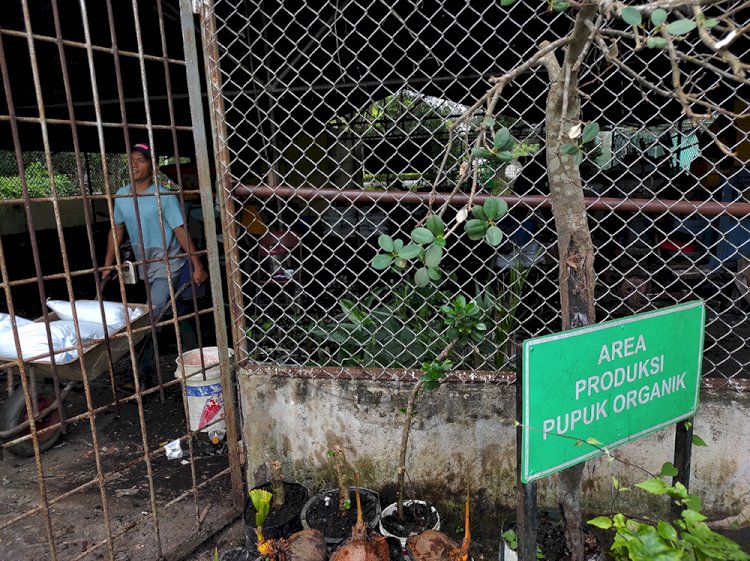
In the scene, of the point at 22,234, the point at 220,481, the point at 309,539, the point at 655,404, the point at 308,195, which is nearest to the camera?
the point at 655,404

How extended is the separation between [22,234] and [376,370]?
30.6 feet

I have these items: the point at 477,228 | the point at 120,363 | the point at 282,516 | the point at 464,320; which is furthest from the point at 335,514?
the point at 120,363

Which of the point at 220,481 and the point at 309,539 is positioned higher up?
the point at 309,539

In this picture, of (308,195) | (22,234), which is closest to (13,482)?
(308,195)

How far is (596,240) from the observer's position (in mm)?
5238

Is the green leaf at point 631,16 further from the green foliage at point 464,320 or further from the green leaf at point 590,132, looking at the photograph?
the green foliage at point 464,320

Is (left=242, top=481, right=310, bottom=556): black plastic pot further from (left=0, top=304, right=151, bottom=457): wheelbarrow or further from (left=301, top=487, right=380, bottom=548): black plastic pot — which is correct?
(left=0, top=304, right=151, bottom=457): wheelbarrow

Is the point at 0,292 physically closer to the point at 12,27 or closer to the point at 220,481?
the point at 12,27

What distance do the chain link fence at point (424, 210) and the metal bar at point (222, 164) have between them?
1 cm

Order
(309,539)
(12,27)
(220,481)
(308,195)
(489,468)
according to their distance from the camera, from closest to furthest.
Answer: (309,539) < (308,195) < (489,468) < (220,481) < (12,27)

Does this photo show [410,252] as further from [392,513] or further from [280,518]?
[280,518]

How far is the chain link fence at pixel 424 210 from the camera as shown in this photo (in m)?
2.41

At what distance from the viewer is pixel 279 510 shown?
242 centimetres

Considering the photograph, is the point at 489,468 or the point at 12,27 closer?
the point at 489,468
